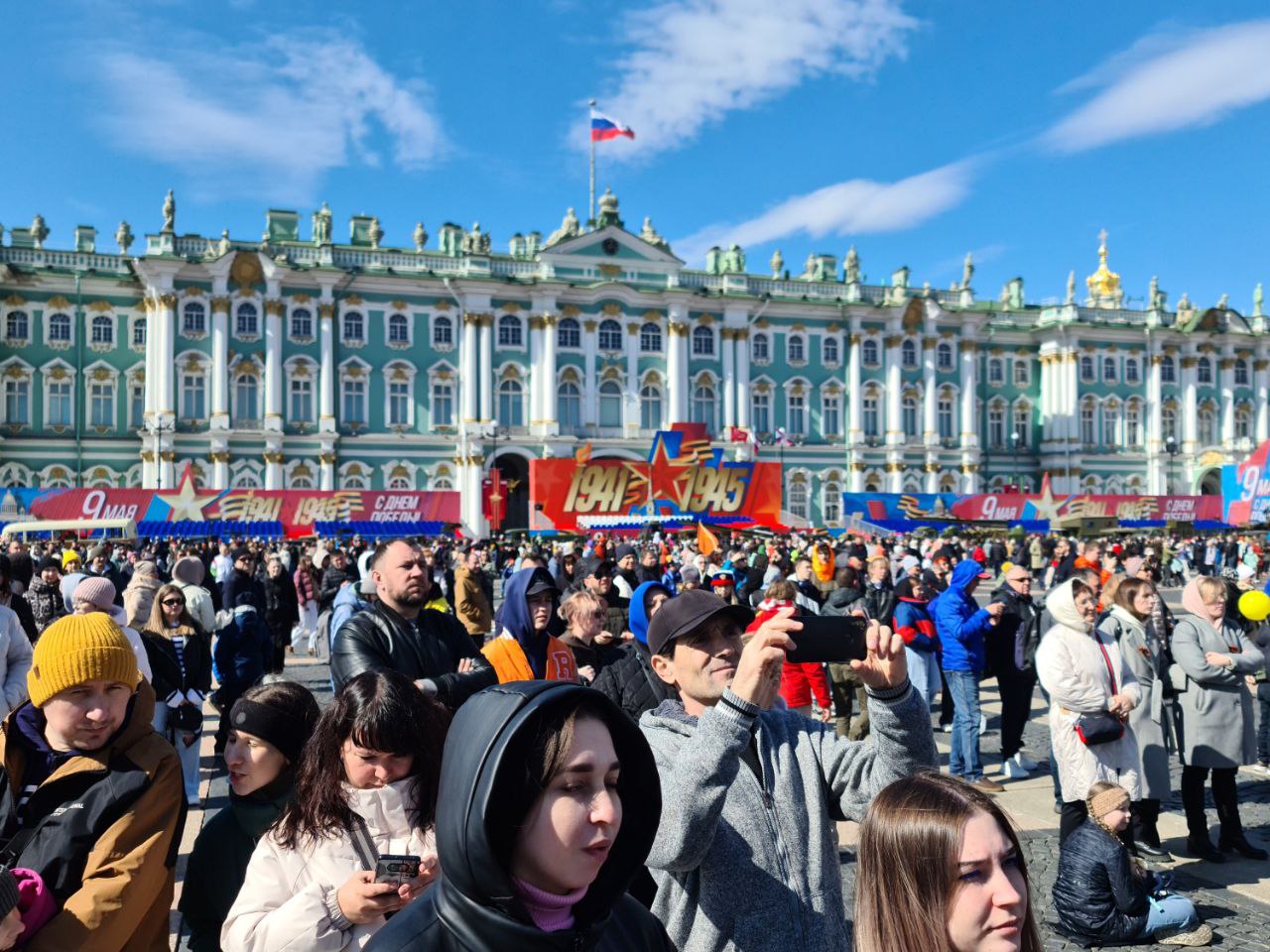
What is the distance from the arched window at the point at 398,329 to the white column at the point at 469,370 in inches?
90.5

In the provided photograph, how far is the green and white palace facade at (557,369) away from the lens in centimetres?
3875

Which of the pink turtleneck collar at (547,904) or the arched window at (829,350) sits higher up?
the arched window at (829,350)

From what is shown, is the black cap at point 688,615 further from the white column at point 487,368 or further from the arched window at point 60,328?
the arched window at point 60,328

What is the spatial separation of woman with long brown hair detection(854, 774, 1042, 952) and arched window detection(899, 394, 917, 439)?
46.8 meters

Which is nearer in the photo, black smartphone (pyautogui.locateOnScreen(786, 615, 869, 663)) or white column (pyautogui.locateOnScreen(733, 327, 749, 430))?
black smartphone (pyautogui.locateOnScreen(786, 615, 869, 663))

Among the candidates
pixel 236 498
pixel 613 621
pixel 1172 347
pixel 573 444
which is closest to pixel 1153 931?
pixel 613 621

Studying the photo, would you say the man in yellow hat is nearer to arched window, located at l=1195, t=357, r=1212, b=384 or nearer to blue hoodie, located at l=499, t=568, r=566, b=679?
blue hoodie, located at l=499, t=568, r=566, b=679

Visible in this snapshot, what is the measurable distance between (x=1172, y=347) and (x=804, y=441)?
21.3m

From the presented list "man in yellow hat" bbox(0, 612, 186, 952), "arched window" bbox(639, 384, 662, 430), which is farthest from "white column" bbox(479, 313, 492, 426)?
"man in yellow hat" bbox(0, 612, 186, 952)

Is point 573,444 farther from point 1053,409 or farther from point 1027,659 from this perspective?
point 1027,659

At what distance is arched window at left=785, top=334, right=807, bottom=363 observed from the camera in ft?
152

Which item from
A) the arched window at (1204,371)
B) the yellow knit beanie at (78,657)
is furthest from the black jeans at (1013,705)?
the arched window at (1204,371)

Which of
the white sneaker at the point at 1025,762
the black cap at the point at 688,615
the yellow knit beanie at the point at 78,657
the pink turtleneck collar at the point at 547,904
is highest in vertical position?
the black cap at the point at 688,615

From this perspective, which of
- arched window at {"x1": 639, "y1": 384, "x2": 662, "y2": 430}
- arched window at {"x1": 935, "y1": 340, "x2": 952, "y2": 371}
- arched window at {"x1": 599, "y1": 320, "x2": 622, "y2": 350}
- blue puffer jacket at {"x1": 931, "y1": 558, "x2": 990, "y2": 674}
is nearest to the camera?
blue puffer jacket at {"x1": 931, "y1": 558, "x2": 990, "y2": 674}
